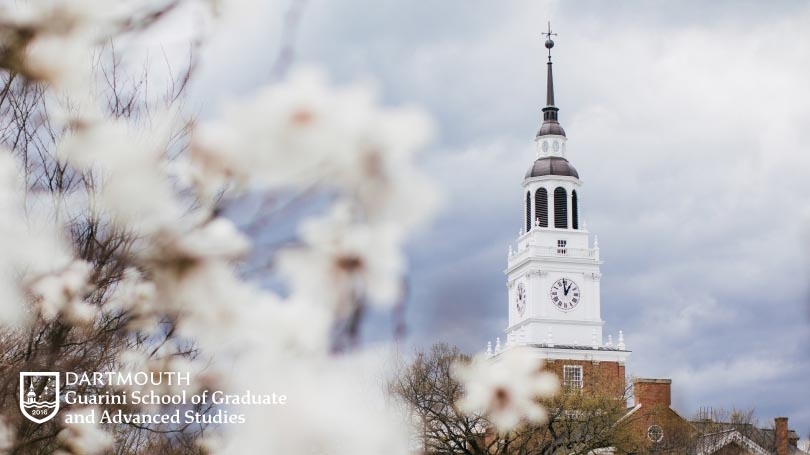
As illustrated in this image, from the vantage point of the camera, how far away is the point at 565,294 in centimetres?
8369

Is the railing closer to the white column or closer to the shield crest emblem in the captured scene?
the white column

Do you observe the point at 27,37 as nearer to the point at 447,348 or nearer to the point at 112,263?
the point at 112,263

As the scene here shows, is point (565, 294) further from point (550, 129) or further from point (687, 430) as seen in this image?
point (687, 430)

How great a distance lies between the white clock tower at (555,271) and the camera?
8156 centimetres

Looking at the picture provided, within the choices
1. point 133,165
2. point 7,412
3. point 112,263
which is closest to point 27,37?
point 133,165

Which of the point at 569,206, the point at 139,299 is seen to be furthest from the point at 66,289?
the point at 569,206

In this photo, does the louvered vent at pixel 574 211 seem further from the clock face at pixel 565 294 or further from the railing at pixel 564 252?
the clock face at pixel 565 294

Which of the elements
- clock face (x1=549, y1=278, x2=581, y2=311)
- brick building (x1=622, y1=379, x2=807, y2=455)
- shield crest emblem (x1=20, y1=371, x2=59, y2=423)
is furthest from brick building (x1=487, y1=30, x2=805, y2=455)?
shield crest emblem (x1=20, y1=371, x2=59, y2=423)

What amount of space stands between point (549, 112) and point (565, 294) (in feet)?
56.5

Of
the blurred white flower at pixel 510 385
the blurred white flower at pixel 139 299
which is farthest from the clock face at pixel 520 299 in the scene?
the blurred white flower at pixel 510 385

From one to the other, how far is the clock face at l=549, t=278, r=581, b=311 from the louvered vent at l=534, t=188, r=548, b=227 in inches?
185

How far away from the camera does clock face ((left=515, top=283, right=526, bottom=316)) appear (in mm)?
84438

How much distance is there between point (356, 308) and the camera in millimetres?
3307

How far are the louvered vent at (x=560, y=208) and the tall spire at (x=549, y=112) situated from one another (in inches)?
241
